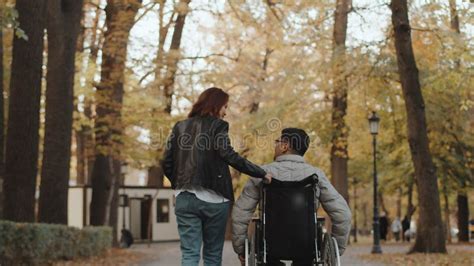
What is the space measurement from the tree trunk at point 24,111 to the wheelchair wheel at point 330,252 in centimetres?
923

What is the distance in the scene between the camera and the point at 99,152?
77.6 feet

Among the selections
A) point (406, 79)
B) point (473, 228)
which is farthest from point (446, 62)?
point (473, 228)

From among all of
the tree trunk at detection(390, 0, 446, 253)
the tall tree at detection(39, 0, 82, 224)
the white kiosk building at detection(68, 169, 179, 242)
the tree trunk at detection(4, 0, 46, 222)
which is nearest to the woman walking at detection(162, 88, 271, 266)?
the tree trunk at detection(4, 0, 46, 222)

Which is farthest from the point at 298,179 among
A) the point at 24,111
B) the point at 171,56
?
the point at 171,56

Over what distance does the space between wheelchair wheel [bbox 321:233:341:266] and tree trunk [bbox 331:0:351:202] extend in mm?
18129

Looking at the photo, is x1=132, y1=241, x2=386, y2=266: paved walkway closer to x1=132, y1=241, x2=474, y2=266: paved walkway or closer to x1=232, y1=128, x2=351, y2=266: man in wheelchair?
x1=132, y1=241, x2=474, y2=266: paved walkway

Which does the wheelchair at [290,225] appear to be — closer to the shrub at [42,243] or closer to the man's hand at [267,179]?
the man's hand at [267,179]

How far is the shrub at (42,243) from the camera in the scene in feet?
44.3

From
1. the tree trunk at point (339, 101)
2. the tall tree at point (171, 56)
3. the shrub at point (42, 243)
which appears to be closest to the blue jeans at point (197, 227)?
the shrub at point (42, 243)

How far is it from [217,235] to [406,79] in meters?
13.9

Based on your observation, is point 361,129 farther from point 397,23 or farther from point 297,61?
point 397,23

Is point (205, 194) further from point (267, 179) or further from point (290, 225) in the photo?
point (290, 225)

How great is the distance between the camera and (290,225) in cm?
654

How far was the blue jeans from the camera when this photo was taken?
20.5 ft
